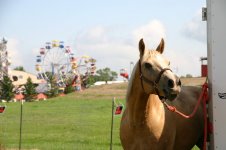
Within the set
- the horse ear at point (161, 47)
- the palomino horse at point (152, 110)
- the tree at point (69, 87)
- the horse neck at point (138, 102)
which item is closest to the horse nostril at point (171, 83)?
the palomino horse at point (152, 110)

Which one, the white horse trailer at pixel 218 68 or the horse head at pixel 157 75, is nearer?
the horse head at pixel 157 75

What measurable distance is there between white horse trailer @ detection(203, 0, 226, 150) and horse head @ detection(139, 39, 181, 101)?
2.48ft

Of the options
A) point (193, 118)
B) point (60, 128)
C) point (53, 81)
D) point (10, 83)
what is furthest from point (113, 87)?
point (193, 118)

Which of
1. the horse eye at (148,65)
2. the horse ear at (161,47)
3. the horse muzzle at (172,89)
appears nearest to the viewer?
the horse muzzle at (172,89)

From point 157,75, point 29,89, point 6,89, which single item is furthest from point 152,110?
point 29,89

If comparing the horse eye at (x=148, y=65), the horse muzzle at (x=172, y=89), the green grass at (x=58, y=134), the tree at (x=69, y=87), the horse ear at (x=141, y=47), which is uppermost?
→ the horse ear at (x=141, y=47)

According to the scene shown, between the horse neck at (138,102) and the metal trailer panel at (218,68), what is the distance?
806mm

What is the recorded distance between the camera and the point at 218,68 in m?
5.63

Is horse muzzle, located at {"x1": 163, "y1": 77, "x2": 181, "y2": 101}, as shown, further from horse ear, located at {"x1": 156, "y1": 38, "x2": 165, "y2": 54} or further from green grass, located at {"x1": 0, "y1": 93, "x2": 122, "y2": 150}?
green grass, located at {"x1": 0, "y1": 93, "x2": 122, "y2": 150}

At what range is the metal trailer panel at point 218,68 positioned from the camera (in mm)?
5578

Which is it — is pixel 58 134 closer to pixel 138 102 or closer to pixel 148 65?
pixel 138 102

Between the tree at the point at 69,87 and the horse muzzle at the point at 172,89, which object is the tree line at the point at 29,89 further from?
the horse muzzle at the point at 172,89

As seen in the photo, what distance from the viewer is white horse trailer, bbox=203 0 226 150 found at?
5.58 m

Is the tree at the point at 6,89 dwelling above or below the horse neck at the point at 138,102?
below
